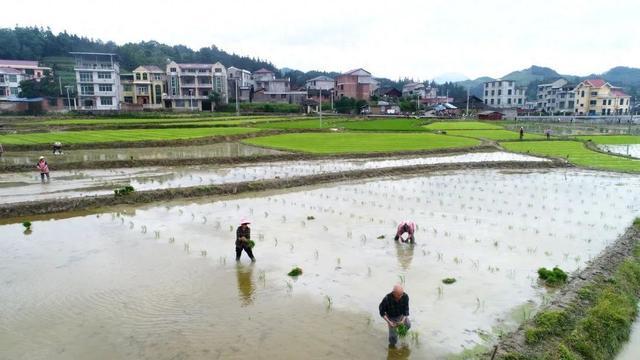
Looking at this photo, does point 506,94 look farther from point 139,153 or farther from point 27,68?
point 27,68

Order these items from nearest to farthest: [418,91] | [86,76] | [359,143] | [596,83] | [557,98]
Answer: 1. [359,143]
2. [86,76]
3. [596,83]
4. [557,98]
5. [418,91]

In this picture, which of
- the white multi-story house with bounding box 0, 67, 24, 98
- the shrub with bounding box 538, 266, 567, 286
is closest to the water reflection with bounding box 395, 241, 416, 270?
the shrub with bounding box 538, 266, 567, 286

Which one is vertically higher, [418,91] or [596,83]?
[596,83]

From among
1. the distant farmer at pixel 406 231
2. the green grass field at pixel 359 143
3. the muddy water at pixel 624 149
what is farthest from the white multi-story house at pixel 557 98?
the distant farmer at pixel 406 231

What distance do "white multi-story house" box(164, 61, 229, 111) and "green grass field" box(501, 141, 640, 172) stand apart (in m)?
53.4

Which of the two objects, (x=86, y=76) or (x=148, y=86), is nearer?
(x=86, y=76)

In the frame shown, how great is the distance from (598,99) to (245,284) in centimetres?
9082

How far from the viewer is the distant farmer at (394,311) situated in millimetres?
6691

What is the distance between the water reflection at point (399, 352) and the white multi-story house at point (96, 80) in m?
72.5

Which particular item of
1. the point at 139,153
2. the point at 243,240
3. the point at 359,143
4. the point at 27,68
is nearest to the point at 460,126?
the point at 359,143

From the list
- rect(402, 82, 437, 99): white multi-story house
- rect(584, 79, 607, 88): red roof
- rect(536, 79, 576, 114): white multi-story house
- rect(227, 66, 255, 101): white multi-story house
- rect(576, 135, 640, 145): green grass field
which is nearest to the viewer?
rect(576, 135, 640, 145): green grass field

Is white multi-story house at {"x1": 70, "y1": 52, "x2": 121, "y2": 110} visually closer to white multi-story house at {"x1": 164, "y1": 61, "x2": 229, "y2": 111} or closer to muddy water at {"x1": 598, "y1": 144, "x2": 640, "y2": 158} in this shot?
white multi-story house at {"x1": 164, "y1": 61, "x2": 229, "y2": 111}

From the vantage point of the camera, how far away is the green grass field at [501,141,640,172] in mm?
25297

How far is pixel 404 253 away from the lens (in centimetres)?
1087
